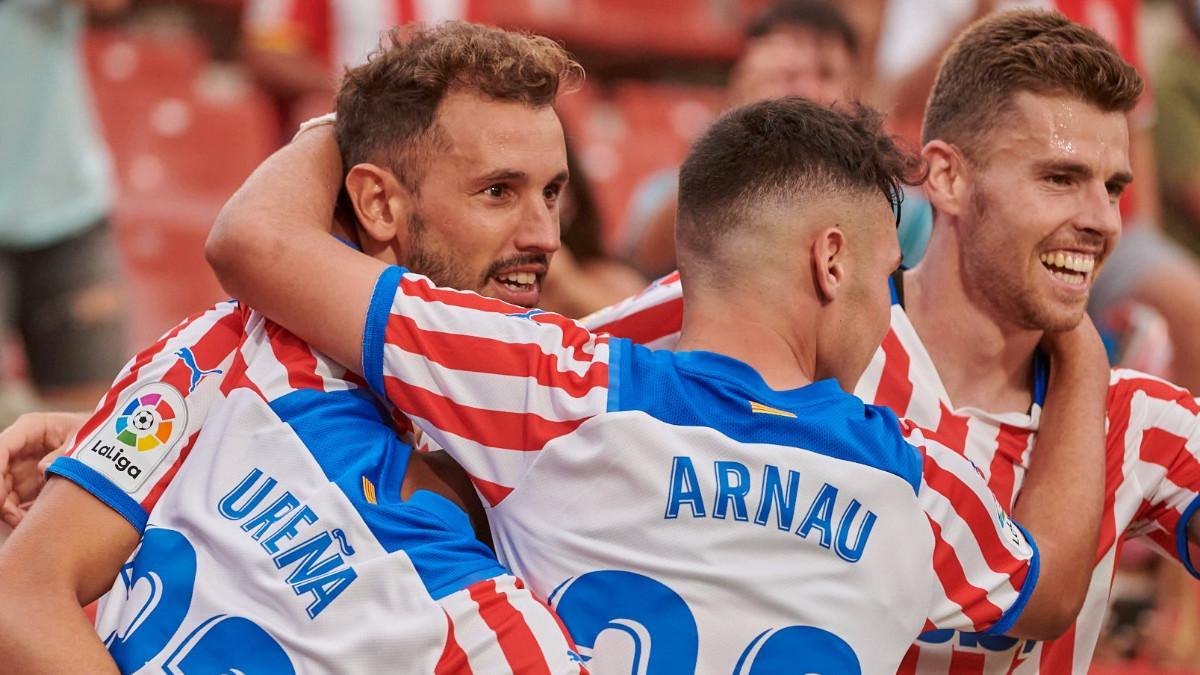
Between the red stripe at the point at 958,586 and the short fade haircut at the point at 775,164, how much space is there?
48 centimetres

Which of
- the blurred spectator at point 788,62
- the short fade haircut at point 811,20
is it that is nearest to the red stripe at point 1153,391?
the blurred spectator at point 788,62

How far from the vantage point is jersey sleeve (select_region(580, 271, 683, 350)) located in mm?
2539

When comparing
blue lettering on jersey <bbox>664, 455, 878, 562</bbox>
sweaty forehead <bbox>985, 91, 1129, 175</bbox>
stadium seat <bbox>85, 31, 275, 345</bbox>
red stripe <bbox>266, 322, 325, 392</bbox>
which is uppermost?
sweaty forehead <bbox>985, 91, 1129, 175</bbox>

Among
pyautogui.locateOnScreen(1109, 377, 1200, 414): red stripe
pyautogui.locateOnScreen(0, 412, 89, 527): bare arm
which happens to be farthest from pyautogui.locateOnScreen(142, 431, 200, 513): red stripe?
pyautogui.locateOnScreen(1109, 377, 1200, 414): red stripe

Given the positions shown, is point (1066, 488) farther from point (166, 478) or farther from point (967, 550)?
point (166, 478)

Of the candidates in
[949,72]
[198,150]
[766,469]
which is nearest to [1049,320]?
[949,72]

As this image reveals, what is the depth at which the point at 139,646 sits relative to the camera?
1.92 metres

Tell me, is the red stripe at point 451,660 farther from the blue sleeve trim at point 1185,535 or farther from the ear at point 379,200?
the blue sleeve trim at point 1185,535

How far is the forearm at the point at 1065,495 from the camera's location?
7.17 feet

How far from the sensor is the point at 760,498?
190 cm

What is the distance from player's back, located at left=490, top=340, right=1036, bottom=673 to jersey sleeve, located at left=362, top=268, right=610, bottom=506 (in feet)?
0.10

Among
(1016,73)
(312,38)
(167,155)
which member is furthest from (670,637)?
(167,155)

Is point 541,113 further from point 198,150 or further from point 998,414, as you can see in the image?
point 198,150

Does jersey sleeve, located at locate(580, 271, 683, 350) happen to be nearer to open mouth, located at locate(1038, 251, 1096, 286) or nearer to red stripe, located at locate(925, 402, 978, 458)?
red stripe, located at locate(925, 402, 978, 458)
